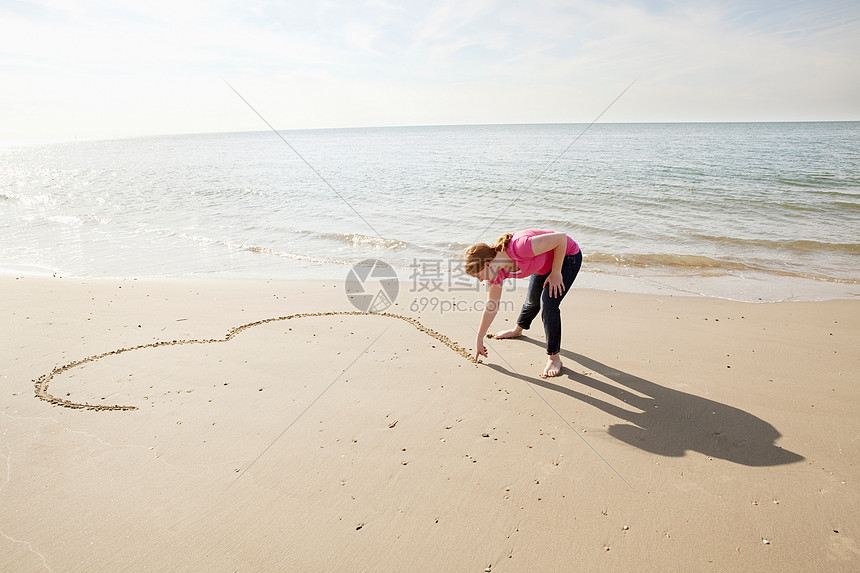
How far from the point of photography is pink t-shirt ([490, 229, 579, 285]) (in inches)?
145

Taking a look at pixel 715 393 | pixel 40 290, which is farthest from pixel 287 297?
pixel 715 393

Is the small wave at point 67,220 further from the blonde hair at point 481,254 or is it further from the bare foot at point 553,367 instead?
the bare foot at point 553,367

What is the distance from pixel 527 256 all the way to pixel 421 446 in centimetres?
170

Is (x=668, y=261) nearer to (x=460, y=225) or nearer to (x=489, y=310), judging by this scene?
(x=460, y=225)

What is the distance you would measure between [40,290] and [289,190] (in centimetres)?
1265

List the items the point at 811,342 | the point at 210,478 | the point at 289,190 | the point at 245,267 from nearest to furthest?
the point at 210,478
the point at 811,342
the point at 245,267
the point at 289,190

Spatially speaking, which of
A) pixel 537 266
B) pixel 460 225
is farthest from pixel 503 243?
pixel 460 225

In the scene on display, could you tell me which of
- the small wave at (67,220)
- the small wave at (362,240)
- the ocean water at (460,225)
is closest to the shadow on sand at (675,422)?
the ocean water at (460,225)

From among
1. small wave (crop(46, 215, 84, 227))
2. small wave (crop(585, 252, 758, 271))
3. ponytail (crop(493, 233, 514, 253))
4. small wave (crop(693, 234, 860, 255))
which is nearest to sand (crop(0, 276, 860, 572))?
ponytail (crop(493, 233, 514, 253))

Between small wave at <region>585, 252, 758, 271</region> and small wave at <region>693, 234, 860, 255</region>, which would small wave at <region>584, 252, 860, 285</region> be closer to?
small wave at <region>585, 252, 758, 271</region>

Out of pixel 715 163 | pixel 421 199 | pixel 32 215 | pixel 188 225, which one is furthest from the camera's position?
pixel 715 163

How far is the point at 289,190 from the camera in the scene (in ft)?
59.6

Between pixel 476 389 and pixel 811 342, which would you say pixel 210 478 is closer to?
pixel 476 389

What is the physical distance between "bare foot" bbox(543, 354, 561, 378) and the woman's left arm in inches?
23.9
